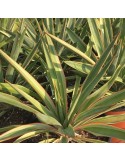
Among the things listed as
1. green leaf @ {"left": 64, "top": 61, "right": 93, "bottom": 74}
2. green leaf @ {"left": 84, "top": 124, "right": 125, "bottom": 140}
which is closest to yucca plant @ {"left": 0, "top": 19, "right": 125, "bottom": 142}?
green leaf @ {"left": 84, "top": 124, "right": 125, "bottom": 140}

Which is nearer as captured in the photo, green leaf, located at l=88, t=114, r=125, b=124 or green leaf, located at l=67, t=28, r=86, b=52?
green leaf, located at l=88, t=114, r=125, b=124

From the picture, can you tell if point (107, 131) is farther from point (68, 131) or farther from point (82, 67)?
point (82, 67)

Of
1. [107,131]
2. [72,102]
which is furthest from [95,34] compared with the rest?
[107,131]

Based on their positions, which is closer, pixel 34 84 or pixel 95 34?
pixel 34 84

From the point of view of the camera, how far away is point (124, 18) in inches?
53.4

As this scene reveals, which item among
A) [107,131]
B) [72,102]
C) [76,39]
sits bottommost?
[107,131]

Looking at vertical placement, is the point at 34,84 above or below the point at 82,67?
below

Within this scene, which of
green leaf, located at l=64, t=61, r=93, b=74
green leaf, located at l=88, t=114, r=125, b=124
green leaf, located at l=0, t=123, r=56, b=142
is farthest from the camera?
green leaf, located at l=64, t=61, r=93, b=74

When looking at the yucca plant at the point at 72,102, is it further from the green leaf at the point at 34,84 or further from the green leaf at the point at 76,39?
the green leaf at the point at 76,39

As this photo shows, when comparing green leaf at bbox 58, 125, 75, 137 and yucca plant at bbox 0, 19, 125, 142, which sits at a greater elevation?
yucca plant at bbox 0, 19, 125, 142

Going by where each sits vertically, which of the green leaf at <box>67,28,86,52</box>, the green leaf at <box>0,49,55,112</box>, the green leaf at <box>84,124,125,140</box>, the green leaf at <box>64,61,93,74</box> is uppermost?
the green leaf at <box>67,28,86,52</box>

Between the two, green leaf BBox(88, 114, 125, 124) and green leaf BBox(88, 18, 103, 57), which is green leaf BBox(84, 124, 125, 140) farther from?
green leaf BBox(88, 18, 103, 57)
